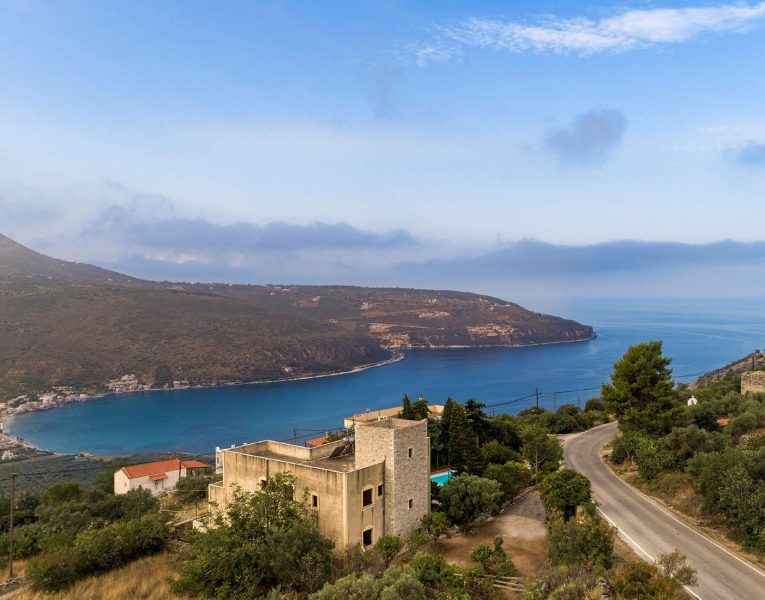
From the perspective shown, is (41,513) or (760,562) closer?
(760,562)

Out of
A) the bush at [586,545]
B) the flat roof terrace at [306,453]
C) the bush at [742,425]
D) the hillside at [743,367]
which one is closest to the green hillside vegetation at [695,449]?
the bush at [742,425]

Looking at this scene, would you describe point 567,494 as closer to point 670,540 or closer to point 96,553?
point 670,540

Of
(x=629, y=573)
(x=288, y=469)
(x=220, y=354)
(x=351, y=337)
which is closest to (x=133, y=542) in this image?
(x=288, y=469)

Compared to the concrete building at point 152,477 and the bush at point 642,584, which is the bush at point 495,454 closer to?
the bush at point 642,584

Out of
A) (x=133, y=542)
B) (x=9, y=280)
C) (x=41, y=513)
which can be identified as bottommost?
(x=41, y=513)

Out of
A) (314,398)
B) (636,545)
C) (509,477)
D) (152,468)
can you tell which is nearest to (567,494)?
(636,545)

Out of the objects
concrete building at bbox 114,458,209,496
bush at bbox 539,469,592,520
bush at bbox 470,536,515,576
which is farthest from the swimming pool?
concrete building at bbox 114,458,209,496

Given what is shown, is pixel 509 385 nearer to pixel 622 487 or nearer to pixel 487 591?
pixel 622 487
